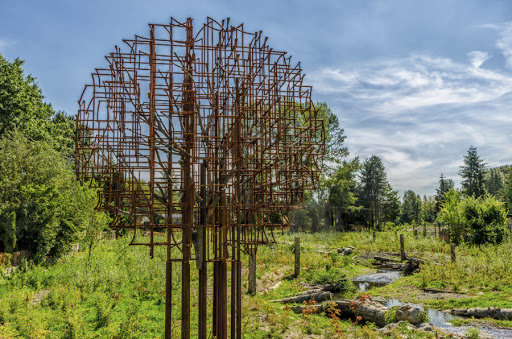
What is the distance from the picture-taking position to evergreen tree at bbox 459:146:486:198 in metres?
54.9

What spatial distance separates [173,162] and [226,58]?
2.09 metres

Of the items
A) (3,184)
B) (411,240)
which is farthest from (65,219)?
(411,240)

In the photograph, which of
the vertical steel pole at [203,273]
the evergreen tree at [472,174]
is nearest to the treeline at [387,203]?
the evergreen tree at [472,174]

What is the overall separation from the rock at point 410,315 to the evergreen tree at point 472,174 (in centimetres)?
5052

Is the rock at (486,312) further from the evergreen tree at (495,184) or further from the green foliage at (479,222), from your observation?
the evergreen tree at (495,184)

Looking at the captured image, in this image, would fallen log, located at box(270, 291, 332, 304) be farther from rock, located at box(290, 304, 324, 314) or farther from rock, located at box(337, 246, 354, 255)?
rock, located at box(337, 246, 354, 255)

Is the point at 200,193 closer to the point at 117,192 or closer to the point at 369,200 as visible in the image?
the point at 117,192

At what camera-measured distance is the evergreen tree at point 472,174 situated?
180 ft

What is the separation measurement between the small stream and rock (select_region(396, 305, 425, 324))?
90cm

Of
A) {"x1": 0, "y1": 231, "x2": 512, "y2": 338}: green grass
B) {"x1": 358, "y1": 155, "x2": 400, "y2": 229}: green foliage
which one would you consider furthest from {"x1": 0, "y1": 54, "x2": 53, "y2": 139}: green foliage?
{"x1": 358, "y1": 155, "x2": 400, "y2": 229}: green foliage

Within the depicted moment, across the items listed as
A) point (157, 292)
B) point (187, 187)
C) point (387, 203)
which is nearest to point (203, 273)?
→ point (187, 187)

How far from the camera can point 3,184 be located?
17.1 metres

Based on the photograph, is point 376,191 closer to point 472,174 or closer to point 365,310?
point 472,174

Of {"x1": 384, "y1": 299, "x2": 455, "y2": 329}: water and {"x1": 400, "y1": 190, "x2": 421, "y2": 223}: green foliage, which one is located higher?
{"x1": 400, "y1": 190, "x2": 421, "y2": 223}: green foliage
